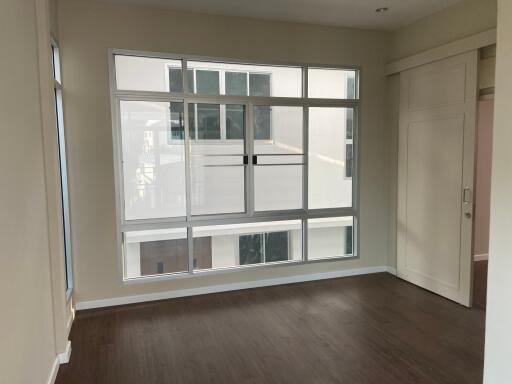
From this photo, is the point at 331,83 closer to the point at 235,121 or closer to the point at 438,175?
the point at 235,121

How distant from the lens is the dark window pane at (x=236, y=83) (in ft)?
14.1

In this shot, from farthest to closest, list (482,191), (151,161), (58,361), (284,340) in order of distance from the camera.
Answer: (482,191) → (151,161) → (284,340) → (58,361)


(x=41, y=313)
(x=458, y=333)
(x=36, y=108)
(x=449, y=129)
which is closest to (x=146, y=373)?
(x=41, y=313)

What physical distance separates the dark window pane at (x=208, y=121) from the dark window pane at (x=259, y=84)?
18.4 inches

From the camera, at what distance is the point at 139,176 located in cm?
408

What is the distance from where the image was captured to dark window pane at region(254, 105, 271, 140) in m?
4.43

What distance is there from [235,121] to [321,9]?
4.82 ft

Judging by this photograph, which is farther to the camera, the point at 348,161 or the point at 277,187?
the point at 348,161

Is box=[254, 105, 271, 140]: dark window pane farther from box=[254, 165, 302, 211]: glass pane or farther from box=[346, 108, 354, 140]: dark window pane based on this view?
box=[346, 108, 354, 140]: dark window pane

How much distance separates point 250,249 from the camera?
459cm

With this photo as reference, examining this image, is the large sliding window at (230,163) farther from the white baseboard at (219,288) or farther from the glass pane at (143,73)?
the white baseboard at (219,288)

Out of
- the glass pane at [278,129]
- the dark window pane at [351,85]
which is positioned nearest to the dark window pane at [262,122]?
the glass pane at [278,129]

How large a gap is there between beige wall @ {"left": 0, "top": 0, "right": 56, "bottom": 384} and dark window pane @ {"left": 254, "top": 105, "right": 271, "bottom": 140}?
7.65 feet

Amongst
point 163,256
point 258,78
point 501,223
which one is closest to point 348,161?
point 258,78
